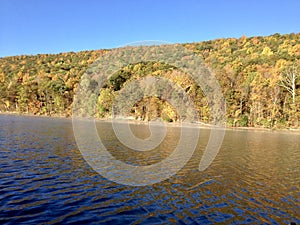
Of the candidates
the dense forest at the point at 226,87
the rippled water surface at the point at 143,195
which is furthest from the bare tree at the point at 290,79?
the rippled water surface at the point at 143,195

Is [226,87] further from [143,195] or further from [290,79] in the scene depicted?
[143,195]

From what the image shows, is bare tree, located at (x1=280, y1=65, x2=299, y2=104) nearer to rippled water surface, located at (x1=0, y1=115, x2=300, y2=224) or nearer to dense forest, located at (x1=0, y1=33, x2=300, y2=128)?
dense forest, located at (x1=0, y1=33, x2=300, y2=128)

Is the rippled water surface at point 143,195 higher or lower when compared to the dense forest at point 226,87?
lower

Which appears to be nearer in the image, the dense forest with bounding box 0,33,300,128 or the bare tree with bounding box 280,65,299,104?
the bare tree with bounding box 280,65,299,104

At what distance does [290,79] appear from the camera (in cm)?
7362

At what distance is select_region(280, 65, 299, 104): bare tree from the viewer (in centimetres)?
7162

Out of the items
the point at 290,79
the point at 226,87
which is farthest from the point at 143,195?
the point at 226,87

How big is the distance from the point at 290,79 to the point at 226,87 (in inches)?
674

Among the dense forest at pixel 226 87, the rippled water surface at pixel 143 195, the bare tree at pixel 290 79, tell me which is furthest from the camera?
the dense forest at pixel 226 87

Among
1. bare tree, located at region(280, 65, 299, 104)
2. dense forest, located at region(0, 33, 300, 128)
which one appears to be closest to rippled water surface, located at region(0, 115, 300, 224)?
bare tree, located at region(280, 65, 299, 104)

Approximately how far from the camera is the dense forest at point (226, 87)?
7506 centimetres

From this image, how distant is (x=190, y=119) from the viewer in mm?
85000

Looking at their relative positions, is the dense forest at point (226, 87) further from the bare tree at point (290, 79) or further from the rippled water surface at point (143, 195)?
the rippled water surface at point (143, 195)

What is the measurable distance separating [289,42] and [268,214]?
141682mm
